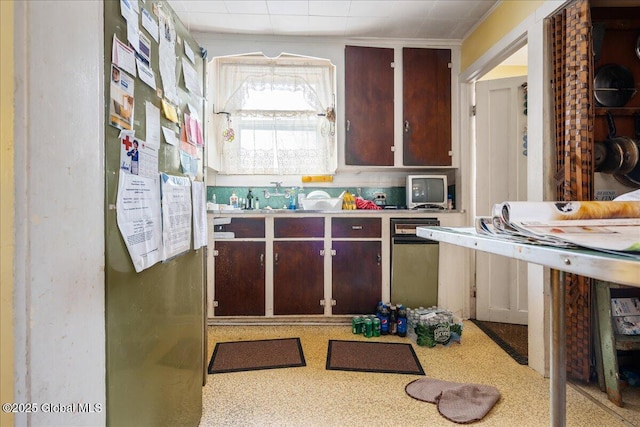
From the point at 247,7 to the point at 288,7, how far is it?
0.33 meters

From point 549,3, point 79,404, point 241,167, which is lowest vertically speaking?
point 79,404

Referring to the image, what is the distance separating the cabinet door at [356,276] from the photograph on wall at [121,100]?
214cm

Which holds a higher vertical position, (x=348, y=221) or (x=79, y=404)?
(x=348, y=221)

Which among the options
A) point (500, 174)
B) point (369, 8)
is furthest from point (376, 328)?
point (369, 8)

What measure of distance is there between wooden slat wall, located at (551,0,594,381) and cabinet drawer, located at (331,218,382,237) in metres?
1.34

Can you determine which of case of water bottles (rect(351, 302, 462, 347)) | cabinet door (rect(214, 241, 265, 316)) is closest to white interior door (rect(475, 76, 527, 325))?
case of water bottles (rect(351, 302, 462, 347))

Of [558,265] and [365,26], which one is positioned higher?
[365,26]

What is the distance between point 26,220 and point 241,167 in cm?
277

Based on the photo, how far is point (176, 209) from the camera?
3.85 feet

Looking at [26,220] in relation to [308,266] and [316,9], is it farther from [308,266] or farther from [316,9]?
[316,9]

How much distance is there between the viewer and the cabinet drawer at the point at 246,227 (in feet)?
9.27

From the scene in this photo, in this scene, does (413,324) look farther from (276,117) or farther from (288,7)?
(288,7)

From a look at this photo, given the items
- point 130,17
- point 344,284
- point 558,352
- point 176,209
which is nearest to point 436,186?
point 344,284

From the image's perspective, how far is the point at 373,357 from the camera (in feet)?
7.29
